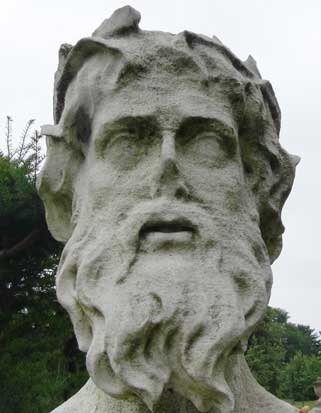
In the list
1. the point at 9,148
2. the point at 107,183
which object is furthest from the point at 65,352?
the point at 107,183

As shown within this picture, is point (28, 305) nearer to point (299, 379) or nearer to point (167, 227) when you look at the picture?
point (167, 227)

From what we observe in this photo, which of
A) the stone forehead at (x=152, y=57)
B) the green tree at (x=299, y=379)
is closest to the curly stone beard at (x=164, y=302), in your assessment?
the stone forehead at (x=152, y=57)

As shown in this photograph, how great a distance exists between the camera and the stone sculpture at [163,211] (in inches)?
94.2

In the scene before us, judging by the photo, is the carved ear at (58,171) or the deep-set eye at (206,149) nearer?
the deep-set eye at (206,149)

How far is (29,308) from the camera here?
5.99 meters

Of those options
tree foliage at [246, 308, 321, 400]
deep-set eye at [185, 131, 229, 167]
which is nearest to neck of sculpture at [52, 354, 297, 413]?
deep-set eye at [185, 131, 229, 167]

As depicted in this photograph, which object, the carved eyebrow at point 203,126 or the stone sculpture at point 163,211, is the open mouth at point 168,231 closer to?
the stone sculpture at point 163,211

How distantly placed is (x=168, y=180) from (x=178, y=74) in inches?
19.7

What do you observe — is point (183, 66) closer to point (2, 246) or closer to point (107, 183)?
point (107, 183)

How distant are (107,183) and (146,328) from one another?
26.6 inches

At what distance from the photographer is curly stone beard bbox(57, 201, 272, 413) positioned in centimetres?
237

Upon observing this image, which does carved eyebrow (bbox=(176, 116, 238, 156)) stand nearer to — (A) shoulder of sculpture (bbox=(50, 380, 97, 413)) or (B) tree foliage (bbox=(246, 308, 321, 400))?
(A) shoulder of sculpture (bbox=(50, 380, 97, 413))

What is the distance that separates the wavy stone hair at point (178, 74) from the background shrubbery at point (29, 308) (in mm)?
2502

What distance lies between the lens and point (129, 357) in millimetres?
2375
